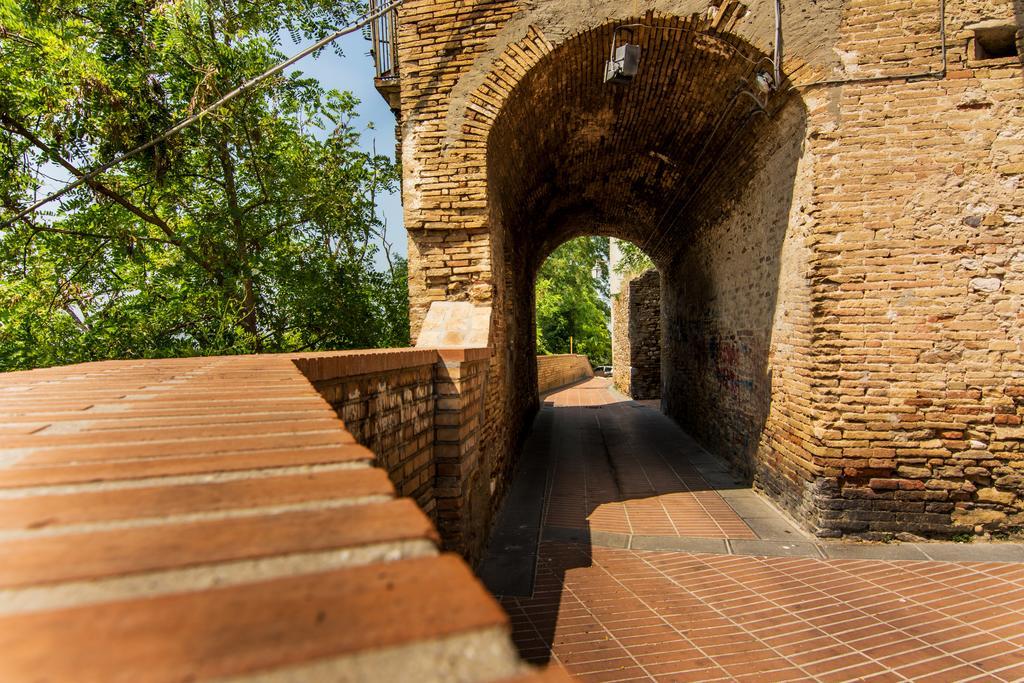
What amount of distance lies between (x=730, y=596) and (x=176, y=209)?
11135mm

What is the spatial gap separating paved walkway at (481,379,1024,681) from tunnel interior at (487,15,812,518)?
0.91 meters

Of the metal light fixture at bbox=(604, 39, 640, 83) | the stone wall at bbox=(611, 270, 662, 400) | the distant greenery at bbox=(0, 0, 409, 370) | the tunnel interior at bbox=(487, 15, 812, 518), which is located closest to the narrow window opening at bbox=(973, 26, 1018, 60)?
the tunnel interior at bbox=(487, 15, 812, 518)

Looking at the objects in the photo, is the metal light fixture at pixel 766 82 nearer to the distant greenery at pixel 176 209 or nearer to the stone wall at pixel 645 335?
the distant greenery at pixel 176 209

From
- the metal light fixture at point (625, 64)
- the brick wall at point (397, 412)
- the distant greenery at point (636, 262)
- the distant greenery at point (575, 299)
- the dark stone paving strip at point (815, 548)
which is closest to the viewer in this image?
the brick wall at point (397, 412)

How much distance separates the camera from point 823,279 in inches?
194

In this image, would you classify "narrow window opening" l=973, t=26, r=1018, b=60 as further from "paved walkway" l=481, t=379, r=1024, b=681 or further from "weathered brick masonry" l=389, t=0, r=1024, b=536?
"paved walkway" l=481, t=379, r=1024, b=681

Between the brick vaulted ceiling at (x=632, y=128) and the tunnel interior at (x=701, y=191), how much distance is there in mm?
21

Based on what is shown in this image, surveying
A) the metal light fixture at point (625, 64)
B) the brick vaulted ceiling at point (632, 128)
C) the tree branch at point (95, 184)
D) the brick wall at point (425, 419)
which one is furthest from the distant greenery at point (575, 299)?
the brick wall at point (425, 419)

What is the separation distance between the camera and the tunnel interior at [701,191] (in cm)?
549

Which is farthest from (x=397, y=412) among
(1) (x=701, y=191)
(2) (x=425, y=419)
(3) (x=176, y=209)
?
(3) (x=176, y=209)

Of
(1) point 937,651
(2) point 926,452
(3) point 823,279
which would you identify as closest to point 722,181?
(3) point 823,279

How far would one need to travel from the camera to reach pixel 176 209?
1038cm

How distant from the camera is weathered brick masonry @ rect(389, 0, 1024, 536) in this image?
4.76 m

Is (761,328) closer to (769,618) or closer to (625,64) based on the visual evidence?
(625,64)
